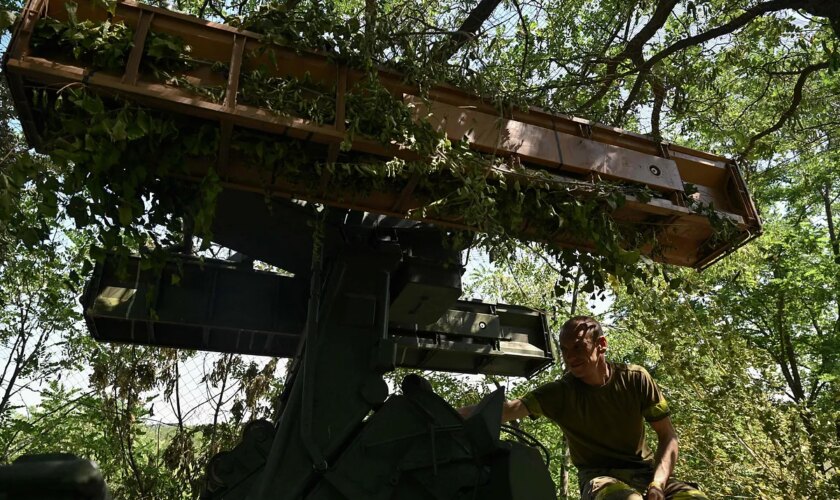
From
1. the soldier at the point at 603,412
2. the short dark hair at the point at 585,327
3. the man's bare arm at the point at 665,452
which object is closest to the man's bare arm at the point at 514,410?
the soldier at the point at 603,412

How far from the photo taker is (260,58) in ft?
11.6

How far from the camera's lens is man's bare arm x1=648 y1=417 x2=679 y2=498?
3641 mm

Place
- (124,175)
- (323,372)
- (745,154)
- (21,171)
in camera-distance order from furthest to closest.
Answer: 1. (745,154)
2. (323,372)
3. (124,175)
4. (21,171)

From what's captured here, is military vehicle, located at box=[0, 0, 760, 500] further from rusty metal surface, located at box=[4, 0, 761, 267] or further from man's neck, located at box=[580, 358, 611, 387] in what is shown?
man's neck, located at box=[580, 358, 611, 387]

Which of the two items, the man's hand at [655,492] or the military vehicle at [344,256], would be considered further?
the man's hand at [655,492]

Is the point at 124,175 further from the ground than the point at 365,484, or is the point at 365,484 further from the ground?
the point at 124,175

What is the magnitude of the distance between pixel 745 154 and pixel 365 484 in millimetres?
6004

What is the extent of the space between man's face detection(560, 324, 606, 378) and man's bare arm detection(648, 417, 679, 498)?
0.52 metres

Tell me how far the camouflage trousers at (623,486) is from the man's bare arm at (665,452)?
10cm

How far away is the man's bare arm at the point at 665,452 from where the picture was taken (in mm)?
3641

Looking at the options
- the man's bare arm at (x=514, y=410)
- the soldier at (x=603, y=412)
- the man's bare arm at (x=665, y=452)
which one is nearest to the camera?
the man's bare arm at (x=665, y=452)

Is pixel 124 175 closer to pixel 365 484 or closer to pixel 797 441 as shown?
pixel 365 484

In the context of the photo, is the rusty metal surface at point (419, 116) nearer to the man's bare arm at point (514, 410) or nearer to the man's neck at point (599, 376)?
the man's neck at point (599, 376)

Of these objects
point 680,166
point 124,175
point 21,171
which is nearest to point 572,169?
point 680,166
